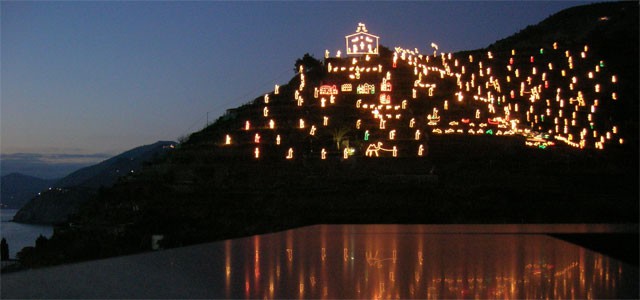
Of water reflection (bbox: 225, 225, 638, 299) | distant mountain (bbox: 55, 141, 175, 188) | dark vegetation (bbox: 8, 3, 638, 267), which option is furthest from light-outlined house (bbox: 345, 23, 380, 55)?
water reflection (bbox: 225, 225, 638, 299)

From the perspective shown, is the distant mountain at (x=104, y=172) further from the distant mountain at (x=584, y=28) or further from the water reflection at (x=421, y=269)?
the water reflection at (x=421, y=269)

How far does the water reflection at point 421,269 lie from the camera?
4.11 meters

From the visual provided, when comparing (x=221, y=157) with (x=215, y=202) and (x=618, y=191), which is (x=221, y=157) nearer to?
(x=215, y=202)

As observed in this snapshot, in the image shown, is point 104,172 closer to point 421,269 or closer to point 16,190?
point 16,190

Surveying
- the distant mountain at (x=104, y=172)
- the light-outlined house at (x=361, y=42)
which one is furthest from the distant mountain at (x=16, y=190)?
the light-outlined house at (x=361, y=42)

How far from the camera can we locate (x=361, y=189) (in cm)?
1580

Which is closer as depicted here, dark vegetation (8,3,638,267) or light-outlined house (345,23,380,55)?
dark vegetation (8,3,638,267)

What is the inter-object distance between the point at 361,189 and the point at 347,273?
11058 millimetres

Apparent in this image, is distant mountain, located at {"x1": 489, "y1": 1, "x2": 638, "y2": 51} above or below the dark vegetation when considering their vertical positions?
above

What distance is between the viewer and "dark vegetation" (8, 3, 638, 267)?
38.6 feet

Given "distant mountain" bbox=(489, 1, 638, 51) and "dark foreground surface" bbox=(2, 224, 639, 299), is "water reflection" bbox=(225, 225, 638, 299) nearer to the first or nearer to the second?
"dark foreground surface" bbox=(2, 224, 639, 299)

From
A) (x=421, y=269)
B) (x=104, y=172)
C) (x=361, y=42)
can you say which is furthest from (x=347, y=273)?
(x=104, y=172)

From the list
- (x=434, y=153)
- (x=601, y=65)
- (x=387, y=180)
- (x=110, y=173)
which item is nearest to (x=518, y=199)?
(x=387, y=180)

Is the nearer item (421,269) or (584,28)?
(421,269)
